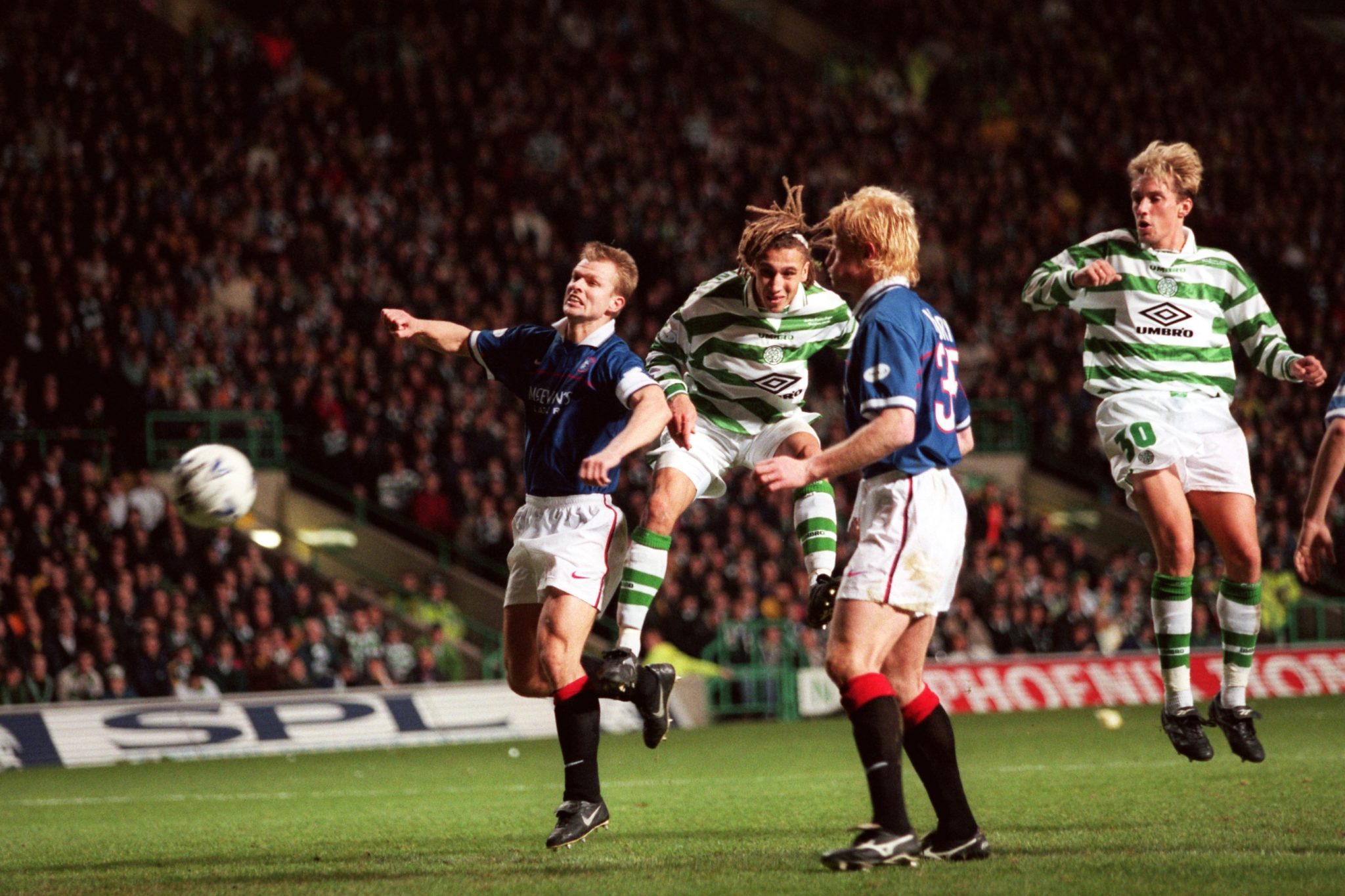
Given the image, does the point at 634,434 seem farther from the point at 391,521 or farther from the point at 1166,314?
the point at 391,521

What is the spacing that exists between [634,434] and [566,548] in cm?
70

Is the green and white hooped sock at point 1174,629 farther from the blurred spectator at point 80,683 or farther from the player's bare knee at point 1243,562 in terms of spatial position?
the blurred spectator at point 80,683

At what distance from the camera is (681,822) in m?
8.14

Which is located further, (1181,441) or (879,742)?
(1181,441)

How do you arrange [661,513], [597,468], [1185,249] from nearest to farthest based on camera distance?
[597,468] → [661,513] → [1185,249]

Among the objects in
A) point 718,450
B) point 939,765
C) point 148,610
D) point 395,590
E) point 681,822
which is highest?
point 718,450

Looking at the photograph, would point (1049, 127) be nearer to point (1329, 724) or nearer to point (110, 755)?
point (1329, 724)

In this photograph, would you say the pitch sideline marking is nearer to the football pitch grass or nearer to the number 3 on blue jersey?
the football pitch grass

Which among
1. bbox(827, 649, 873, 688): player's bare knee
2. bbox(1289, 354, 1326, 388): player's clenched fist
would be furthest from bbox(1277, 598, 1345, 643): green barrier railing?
bbox(827, 649, 873, 688): player's bare knee

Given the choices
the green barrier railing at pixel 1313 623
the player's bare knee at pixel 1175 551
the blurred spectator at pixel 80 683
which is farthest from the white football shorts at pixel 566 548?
the green barrier railing at pixel 1313 623

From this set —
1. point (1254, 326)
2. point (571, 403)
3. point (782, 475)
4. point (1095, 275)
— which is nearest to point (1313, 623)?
point (1254, 326)

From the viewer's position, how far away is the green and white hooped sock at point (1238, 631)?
25.6 feet

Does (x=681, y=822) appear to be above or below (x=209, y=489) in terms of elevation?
below

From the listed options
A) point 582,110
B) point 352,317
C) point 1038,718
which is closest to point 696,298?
point 1038,718
